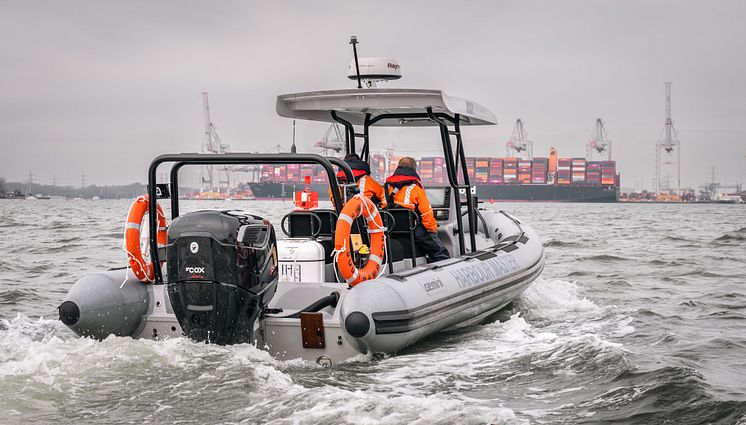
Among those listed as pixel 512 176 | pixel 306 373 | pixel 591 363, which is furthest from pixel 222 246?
pixel 512 176

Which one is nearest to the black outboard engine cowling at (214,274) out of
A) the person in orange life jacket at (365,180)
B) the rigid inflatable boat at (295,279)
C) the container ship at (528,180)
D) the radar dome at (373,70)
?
the rigid inflatable boat at (295,279)

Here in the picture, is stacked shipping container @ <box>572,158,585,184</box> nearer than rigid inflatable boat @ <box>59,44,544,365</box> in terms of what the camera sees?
No

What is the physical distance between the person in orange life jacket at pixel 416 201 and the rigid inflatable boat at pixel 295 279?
0.10 meters

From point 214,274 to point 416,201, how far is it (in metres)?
2.47

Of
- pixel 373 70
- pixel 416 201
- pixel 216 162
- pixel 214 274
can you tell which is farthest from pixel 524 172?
pixel 214 274

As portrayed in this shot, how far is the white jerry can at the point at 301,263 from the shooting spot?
6.18 m

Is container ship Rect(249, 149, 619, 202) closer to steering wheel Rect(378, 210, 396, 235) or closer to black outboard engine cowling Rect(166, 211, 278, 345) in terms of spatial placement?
steering wheel Rect(378, 210, 396, 235)

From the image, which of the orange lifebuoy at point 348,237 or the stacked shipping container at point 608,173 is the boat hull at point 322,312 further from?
the stacked shipping container at point 608,173

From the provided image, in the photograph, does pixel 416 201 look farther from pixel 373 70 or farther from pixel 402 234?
pixel 373 70

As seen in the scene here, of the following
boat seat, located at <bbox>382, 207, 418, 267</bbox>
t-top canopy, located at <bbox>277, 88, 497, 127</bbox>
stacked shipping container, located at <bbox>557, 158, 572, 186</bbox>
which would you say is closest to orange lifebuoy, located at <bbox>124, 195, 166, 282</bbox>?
t-top canopy, located at <bbox>277, 88, 497, 127</bbox>

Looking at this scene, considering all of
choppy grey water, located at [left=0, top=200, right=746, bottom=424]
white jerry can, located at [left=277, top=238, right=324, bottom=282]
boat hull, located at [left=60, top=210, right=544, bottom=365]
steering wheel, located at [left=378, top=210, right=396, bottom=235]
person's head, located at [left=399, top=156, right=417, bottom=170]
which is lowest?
choppy grey water, located at [left=0, top=200, right=746, bottom=424]

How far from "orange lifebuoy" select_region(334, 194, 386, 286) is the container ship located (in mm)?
96624

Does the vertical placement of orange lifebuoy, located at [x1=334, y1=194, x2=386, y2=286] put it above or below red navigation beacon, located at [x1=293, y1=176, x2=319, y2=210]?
below

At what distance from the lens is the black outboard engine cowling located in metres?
4.86
